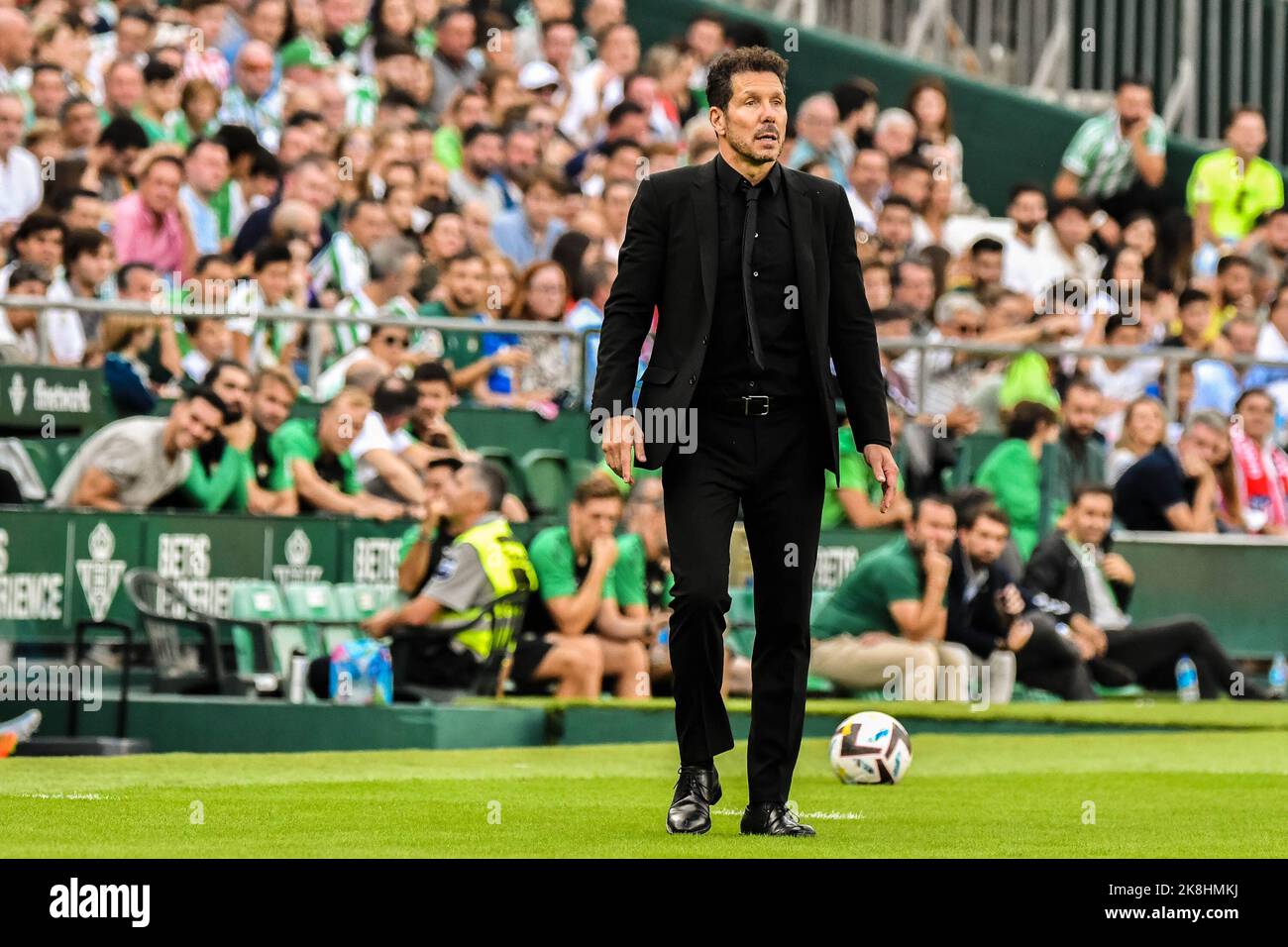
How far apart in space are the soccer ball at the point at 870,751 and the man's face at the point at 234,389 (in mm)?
5281

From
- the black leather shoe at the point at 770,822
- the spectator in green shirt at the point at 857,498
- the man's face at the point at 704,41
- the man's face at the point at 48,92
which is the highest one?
→ the man's face at the point at 704,41

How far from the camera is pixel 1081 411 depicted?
17.7m

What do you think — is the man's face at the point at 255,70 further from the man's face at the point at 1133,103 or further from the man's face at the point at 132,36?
the man's face at the point at 1133,103

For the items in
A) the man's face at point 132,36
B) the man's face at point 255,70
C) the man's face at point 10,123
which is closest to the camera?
the man's face at point 10,123

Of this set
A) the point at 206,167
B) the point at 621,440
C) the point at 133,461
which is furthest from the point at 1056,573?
the point at 621,440

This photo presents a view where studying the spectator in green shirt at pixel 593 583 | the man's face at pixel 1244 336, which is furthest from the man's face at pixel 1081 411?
the spectator in green shirt at pixel 593 583

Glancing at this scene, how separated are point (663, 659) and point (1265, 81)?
1221cm

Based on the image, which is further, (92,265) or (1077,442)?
(1077,442)

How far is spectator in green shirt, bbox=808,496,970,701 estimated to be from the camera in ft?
51.0

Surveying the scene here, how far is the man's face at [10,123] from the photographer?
54.9 ft

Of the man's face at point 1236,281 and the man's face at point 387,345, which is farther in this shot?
the man's face at point 1236,281

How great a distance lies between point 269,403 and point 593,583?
229 cm

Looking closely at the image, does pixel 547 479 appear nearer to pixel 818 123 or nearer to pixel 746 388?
pixel 818 123
